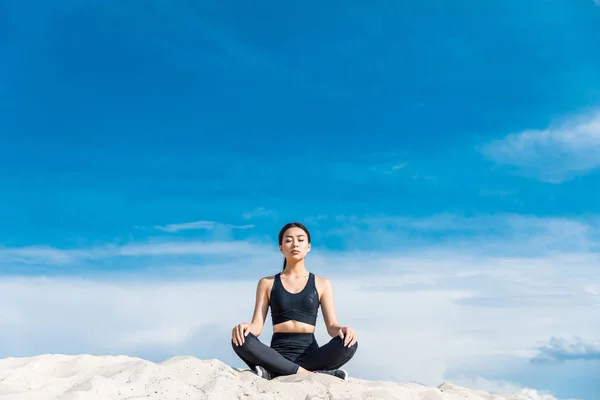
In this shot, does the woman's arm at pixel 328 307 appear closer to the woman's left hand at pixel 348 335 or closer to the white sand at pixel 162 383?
the woman's left hand at pixel 348 335

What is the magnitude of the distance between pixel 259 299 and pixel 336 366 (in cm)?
112

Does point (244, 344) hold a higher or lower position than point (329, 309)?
lower

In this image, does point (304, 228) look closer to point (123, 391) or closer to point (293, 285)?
point (293, 285)

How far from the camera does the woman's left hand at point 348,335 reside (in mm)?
6816

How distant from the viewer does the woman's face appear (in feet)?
24.1

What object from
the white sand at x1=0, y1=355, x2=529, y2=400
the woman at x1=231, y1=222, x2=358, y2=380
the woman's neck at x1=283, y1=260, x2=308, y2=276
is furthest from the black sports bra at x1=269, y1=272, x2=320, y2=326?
the white sand at x1=0, y1=355, x2=529, y2=400

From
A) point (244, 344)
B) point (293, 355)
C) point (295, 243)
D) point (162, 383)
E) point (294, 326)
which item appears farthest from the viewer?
point (295, 243)

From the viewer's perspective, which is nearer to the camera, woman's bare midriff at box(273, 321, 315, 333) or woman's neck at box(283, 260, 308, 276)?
woman's bare midriff at box(273, 321, 315, 333)

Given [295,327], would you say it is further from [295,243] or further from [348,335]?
[295,243]

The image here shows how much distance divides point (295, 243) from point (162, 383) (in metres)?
2.22

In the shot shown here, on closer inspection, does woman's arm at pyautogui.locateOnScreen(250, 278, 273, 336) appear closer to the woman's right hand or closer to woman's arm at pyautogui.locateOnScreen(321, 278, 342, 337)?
the woman's right hand

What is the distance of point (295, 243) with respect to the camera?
7.36 m

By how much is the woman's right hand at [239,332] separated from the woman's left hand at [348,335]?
964 mm

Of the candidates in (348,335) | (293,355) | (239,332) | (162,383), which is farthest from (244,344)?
(162,383)
